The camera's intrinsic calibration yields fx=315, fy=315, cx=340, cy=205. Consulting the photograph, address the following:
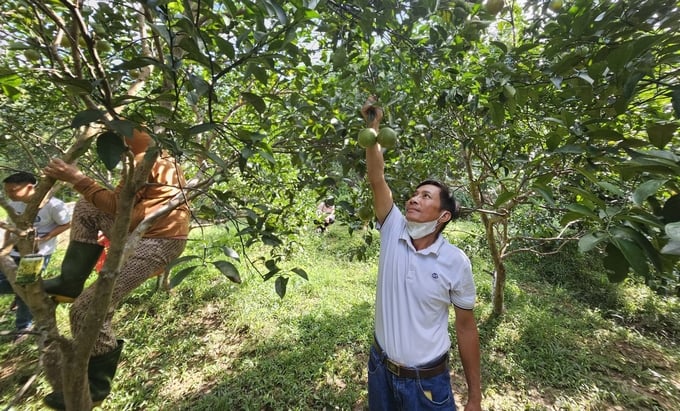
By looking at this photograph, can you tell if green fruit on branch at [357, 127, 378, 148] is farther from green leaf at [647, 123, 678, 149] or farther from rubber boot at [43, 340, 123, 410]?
rubber boot at [43, 340, 123, 410]

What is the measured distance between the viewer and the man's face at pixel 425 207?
1.49 m

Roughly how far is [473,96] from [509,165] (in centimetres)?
77

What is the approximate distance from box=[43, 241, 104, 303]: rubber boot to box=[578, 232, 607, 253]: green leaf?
1682 millimetres

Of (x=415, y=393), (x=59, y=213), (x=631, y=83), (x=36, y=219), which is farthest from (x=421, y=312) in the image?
(x=36, y=219)

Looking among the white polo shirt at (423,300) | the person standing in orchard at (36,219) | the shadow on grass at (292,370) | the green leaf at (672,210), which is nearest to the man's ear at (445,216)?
the white polo shirt at (423,300)

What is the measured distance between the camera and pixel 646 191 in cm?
68

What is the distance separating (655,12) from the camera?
980mm

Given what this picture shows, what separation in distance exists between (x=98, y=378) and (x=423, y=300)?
4.83 feet

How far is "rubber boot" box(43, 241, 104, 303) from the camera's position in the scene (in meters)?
1.26

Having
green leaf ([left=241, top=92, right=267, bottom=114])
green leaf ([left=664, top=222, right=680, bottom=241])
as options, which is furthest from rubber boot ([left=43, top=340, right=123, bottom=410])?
green leaf ([left=664, top=222, right=680, bottom=241])

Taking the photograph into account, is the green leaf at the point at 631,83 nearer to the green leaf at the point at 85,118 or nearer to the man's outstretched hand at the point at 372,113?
the man's outstretched hand at the point at 372,113

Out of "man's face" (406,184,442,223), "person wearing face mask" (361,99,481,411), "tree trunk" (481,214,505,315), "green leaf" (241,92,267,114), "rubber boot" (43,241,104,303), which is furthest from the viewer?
"tree trunk" (481,214,505,315)

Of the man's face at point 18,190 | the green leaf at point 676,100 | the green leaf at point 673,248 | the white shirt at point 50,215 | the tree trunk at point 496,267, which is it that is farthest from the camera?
the tree trunk at point 496,267

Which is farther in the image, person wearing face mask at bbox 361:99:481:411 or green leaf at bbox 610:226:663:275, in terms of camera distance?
person wearing face mask at bbox 361:99:481:411
